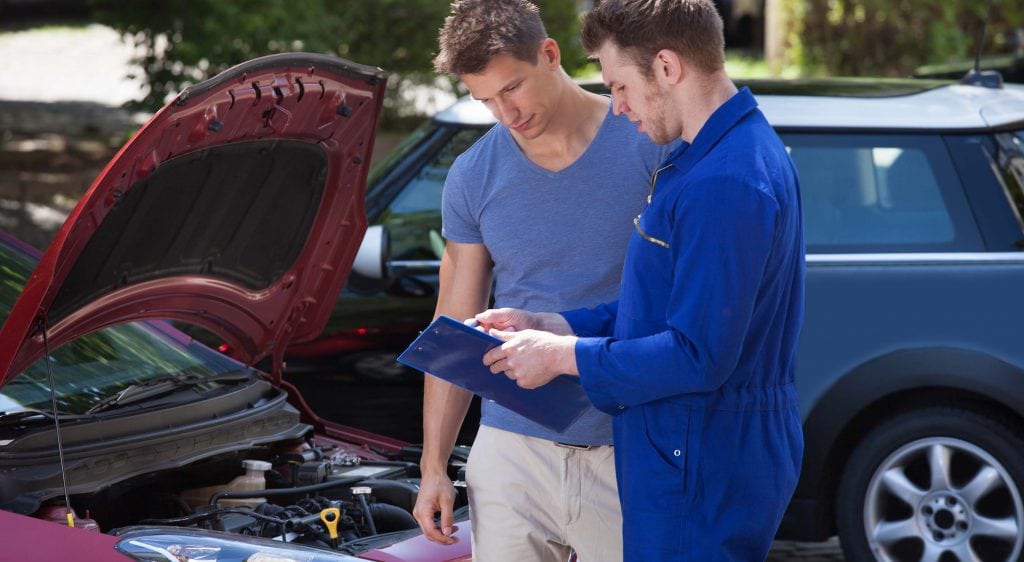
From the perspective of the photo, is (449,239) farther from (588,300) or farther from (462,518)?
(462,518)

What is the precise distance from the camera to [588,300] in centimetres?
308

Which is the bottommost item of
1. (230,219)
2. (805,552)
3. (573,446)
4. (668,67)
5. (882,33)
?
(805,552)

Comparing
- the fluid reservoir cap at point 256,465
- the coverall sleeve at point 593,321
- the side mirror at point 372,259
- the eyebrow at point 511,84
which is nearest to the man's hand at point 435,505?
the coverall sleeve at point 593,321

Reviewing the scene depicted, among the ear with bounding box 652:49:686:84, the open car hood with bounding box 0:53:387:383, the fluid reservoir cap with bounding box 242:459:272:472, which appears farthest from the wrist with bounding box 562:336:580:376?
the fluid reservoir cap with bounding box 242:459:272:472

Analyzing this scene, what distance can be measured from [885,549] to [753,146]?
2.92 m

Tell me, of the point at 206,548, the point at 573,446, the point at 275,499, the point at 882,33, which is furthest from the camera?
the point at 882,33

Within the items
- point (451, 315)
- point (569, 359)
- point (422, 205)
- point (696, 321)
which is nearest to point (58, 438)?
point (451, 315)

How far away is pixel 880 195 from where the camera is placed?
17.2 feet

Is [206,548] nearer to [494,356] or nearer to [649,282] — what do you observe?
[494,356]

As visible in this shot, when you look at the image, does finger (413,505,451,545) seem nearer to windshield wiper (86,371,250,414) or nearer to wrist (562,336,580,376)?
wrist (562,336,580,376)

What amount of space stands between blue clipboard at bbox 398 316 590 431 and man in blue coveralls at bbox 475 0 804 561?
0.11 m

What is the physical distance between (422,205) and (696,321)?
3428mm

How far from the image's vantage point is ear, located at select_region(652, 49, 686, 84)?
2564 millimetres

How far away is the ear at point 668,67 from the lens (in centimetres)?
256
